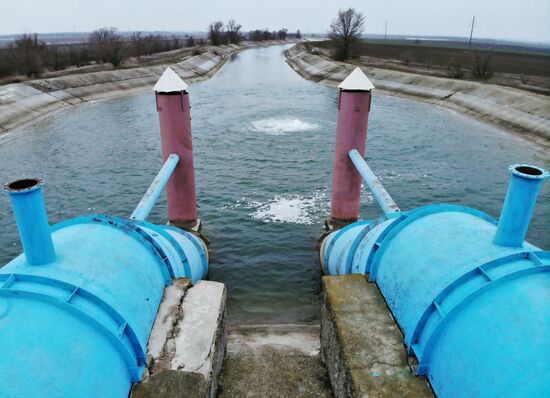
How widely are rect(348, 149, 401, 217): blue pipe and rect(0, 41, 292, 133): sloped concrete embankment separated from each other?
26.4 m

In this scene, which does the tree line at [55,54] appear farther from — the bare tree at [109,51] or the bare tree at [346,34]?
the bare tree at [346,34]

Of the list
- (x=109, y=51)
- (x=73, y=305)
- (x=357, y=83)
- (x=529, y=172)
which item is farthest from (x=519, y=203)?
(x=109, y=51)

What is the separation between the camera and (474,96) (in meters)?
35.9

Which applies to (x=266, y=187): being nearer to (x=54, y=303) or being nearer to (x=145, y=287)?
(x=145, y=287)

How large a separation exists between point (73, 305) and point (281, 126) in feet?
85.5

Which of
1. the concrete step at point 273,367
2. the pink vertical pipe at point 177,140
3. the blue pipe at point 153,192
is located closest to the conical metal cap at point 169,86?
the pink vertical pipe at point 177,140

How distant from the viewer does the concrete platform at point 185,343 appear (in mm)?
4590

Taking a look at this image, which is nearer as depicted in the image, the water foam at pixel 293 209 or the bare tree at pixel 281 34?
the water foam at pixel 293 209

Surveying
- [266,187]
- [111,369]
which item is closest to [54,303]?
[111,369]

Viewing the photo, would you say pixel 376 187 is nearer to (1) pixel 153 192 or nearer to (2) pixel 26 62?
(1) pixel 153 192

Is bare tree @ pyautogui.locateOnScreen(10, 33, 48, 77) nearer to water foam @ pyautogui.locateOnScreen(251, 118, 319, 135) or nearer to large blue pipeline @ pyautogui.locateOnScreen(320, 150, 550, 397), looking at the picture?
water foam @ pyautogui.locateOnScreen(251, 118, 319, 135)

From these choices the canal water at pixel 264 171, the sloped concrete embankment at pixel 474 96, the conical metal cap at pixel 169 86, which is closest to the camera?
the conical metal cap at pixel 169 86

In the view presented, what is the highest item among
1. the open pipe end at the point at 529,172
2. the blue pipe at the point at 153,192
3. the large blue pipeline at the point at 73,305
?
the open pipe end at the point at 529,172

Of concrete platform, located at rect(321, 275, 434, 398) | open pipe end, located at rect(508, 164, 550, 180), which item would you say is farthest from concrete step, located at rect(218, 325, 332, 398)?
open pipe end, located at rect(508, 164, 550, 180)
